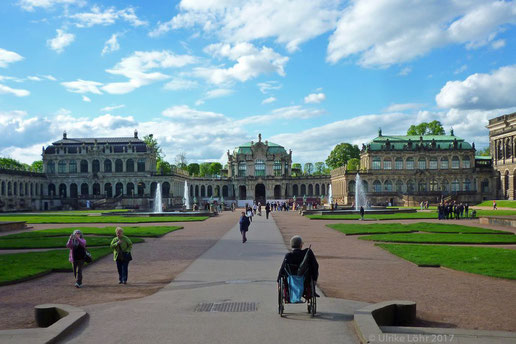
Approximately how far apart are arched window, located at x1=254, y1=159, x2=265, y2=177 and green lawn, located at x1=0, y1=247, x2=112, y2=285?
108300mm

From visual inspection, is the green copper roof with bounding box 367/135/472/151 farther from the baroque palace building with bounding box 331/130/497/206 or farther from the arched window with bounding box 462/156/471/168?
the arched window with bounding box 462/156/471/168

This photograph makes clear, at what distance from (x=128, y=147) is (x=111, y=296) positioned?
108449mm

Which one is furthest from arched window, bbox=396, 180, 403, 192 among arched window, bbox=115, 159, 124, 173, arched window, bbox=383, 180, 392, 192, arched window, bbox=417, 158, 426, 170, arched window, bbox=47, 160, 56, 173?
arched window, bbox=47, 160, 56, 173

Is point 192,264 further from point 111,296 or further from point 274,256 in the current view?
point 111,296

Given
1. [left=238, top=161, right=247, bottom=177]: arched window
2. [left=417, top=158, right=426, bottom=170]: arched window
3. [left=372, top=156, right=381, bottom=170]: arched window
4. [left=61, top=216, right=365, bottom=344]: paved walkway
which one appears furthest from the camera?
[left=238, top=161, right=247, bottom=177]: arched window

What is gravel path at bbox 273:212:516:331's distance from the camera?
11500 millimetres

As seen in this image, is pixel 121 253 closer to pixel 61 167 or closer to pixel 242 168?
pixel 61 167

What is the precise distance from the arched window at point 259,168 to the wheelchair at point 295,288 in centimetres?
12233

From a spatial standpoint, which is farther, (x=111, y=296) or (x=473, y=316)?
(x=111, y=296)

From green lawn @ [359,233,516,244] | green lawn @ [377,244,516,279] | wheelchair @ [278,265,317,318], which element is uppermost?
wheelchair @ [278,265,317,318]

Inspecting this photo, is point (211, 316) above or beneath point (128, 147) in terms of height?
beneath

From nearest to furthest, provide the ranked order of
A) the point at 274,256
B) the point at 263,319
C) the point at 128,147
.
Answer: the point at 263,319 → the point at 274,256 → the point at 128,147

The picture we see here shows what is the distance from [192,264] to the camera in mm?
20062

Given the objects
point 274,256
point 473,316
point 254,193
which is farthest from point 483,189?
point 473,316
